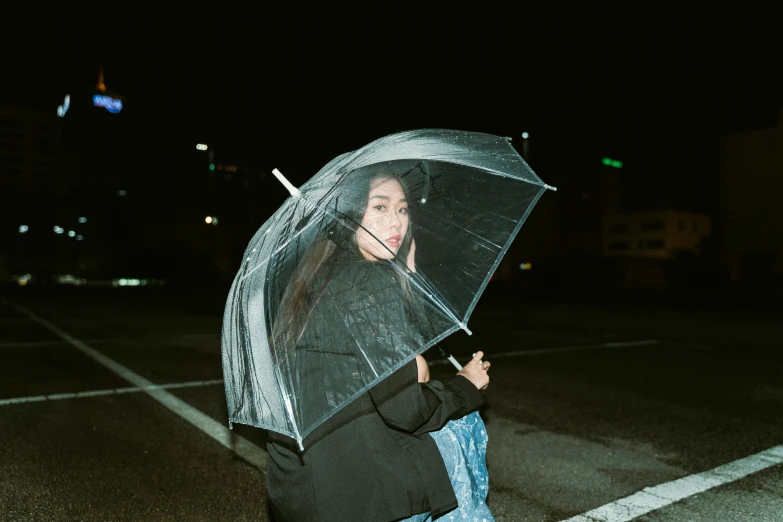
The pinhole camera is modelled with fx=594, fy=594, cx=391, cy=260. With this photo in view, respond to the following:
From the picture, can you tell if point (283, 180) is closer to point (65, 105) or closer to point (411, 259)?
point (411, 259)

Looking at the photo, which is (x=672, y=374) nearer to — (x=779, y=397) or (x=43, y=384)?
(x=779, y=397)

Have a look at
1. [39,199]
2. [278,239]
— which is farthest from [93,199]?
[278,239]

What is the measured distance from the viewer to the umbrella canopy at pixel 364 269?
1.95 metres

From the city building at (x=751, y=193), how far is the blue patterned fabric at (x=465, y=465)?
154 feet

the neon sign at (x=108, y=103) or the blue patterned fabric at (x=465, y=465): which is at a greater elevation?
the neon sign at (x=108, y=103)

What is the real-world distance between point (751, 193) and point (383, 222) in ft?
172

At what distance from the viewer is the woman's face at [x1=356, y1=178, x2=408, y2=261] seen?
7.50 ft

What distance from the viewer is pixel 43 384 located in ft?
25.2

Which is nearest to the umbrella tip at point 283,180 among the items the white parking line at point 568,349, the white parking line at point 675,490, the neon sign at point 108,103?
the white parking line at point 675,490

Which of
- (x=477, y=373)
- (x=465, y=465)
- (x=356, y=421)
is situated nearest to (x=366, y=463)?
(x=356, y=421)

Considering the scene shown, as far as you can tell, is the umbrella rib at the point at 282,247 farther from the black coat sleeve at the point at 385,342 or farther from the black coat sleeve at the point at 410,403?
the black coat sleeve at the point at 410,403

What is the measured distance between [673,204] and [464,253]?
2900 inches

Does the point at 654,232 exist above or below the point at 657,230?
below

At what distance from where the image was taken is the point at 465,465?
2.23 m
